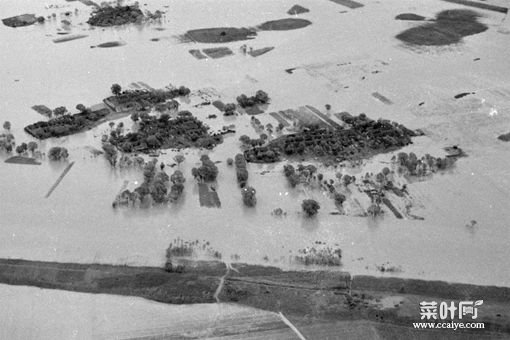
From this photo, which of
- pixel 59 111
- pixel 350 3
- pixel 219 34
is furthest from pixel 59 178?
pixel 350 3

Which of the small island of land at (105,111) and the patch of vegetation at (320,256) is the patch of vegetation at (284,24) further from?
the patch of vegetation at (320,256)

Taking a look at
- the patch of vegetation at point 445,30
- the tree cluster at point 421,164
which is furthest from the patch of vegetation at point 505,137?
the patch of vegetation at point 445,30

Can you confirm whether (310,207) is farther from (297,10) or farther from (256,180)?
(297,10)

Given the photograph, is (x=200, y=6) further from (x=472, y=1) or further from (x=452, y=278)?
(x=452, y=278)

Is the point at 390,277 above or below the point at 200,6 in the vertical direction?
below

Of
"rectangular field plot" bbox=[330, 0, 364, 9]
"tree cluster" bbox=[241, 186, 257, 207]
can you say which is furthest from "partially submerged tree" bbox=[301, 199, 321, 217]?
"rectangular field plot" bbox=[330, 0, 364, 9]

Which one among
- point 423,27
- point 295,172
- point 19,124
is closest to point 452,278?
point 295,172

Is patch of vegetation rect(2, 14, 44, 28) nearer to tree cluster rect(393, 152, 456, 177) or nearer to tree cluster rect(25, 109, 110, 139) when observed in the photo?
tree cluster rect(25, 109, 110, 139)
